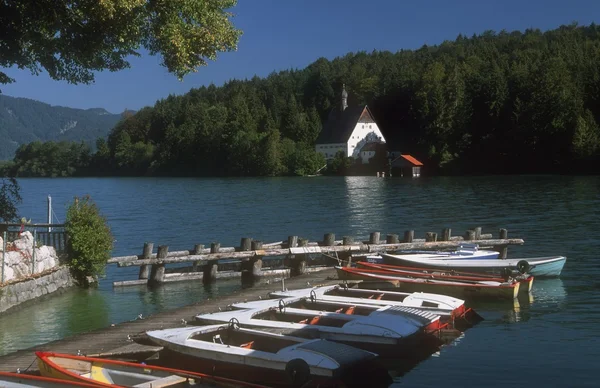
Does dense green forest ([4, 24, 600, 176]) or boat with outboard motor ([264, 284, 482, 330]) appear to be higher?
dense green forest ([4, 24, 600, 176])

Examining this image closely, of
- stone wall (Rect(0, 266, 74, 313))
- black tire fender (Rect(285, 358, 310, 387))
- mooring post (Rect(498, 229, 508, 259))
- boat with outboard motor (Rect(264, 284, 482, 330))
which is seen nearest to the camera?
black tire fender (Rect(285, 358, 310, 387))

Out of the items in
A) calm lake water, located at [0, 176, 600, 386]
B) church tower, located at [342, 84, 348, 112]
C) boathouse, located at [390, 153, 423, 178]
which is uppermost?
church tower, located at [342, 84, 348, 112]

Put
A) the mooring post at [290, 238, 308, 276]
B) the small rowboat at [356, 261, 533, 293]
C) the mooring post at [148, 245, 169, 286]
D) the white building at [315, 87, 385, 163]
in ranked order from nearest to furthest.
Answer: the small rowboat at [356, 261, 533, 293]
the mooring post at [148, 245, 169, 286]
the mooring post at [290, 238, 308, 276]
the white building at [315, 87, 385, 163]

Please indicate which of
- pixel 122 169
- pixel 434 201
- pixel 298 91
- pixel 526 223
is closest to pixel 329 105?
pixel 298 91

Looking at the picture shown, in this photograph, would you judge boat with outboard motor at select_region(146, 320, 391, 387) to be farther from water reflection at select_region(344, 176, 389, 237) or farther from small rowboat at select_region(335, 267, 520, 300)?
water reflection at select_region(344, 176, 389, 237)

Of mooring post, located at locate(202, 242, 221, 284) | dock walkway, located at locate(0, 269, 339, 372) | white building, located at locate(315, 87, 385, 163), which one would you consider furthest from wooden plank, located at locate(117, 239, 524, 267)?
white building, located at locate(315, 87, 385, 163)

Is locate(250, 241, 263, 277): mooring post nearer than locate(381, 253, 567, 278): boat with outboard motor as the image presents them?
No

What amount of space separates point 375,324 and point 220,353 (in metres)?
3.45

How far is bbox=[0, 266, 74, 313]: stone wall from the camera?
19.8 meters

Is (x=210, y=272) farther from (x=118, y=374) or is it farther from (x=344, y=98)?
(x=344, y=98)

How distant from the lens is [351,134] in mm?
137500

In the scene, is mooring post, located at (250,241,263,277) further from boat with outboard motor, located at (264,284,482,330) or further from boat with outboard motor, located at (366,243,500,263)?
boat with outboard motor, located at (264,284,482,330)

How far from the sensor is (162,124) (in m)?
175

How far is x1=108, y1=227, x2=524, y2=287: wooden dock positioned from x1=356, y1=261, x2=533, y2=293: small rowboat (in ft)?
5.44
